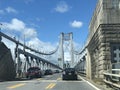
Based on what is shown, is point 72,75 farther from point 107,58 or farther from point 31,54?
point 31,54

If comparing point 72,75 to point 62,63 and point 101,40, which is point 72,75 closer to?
point 101,40

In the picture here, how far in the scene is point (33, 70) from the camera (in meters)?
56.6

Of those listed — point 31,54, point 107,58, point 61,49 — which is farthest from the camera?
point 61,49

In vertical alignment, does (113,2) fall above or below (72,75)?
above

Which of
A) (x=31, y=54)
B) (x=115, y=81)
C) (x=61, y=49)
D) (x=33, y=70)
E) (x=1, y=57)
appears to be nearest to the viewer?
(x=115, y=81)

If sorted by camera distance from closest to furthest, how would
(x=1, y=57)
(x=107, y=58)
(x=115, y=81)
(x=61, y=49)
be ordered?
(x=115, y=81) → (x=107, y=58) → (x=1, y=57) → (x=61, y=49)

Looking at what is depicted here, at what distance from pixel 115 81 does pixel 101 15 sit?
10.5m

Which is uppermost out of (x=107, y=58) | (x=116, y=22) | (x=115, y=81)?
(x=116, y=22)

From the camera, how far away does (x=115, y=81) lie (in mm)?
21547

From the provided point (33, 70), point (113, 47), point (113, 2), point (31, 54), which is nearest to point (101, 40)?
point (113, 47)

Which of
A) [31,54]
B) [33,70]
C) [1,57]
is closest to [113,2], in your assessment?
[1,57]

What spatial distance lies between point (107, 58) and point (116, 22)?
10.5 ft

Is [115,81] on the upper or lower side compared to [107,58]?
lower

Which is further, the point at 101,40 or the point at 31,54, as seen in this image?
the point at 31,54
